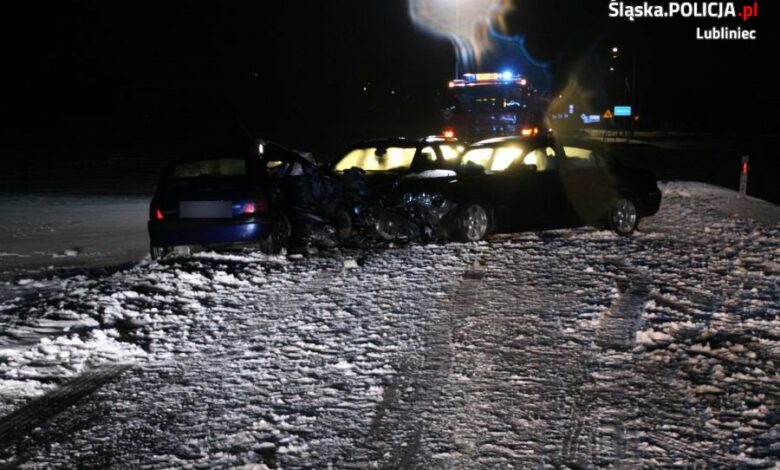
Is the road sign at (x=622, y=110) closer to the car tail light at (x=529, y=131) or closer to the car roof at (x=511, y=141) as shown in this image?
the car tail light at (x=529, y=131)

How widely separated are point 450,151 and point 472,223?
7.62 ft

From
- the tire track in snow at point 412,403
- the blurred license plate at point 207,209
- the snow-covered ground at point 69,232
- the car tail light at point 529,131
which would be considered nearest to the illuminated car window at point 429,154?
the blurred license plate at point 207,209

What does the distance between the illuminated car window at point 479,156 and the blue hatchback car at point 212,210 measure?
11.8 feet

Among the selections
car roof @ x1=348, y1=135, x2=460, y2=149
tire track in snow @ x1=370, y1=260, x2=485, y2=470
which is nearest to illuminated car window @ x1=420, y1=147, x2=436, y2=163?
car roof @ x1=348, y1=135, x2=460, y2=149

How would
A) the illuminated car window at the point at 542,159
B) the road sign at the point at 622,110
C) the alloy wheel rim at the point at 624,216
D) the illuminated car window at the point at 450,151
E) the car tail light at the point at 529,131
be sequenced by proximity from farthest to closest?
1. the road sign at the point at 622,110
2. the car tail light at the point at 529,131
3. the illuminated car window at the point at 450,151
4. the alloy wheel rim at the point at 624,216
5. the illuminated car window at the point at 542,159

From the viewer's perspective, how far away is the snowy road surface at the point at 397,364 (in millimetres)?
4859

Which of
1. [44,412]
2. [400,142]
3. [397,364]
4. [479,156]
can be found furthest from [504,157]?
Result: [44,412]

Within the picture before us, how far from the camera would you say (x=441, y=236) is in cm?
1182

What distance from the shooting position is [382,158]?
543 inches

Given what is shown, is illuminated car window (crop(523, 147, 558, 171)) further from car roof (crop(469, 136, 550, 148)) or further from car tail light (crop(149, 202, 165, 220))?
car tail light (crop(149, 202, 165, 220))

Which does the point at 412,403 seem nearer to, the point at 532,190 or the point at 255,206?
the point at 255,206

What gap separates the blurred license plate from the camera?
403 inches

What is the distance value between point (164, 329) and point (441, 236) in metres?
5.15

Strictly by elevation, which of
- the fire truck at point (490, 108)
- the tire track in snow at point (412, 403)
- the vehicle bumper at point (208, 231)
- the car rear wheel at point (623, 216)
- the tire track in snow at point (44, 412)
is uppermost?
the fire truck at point (490, 108)
